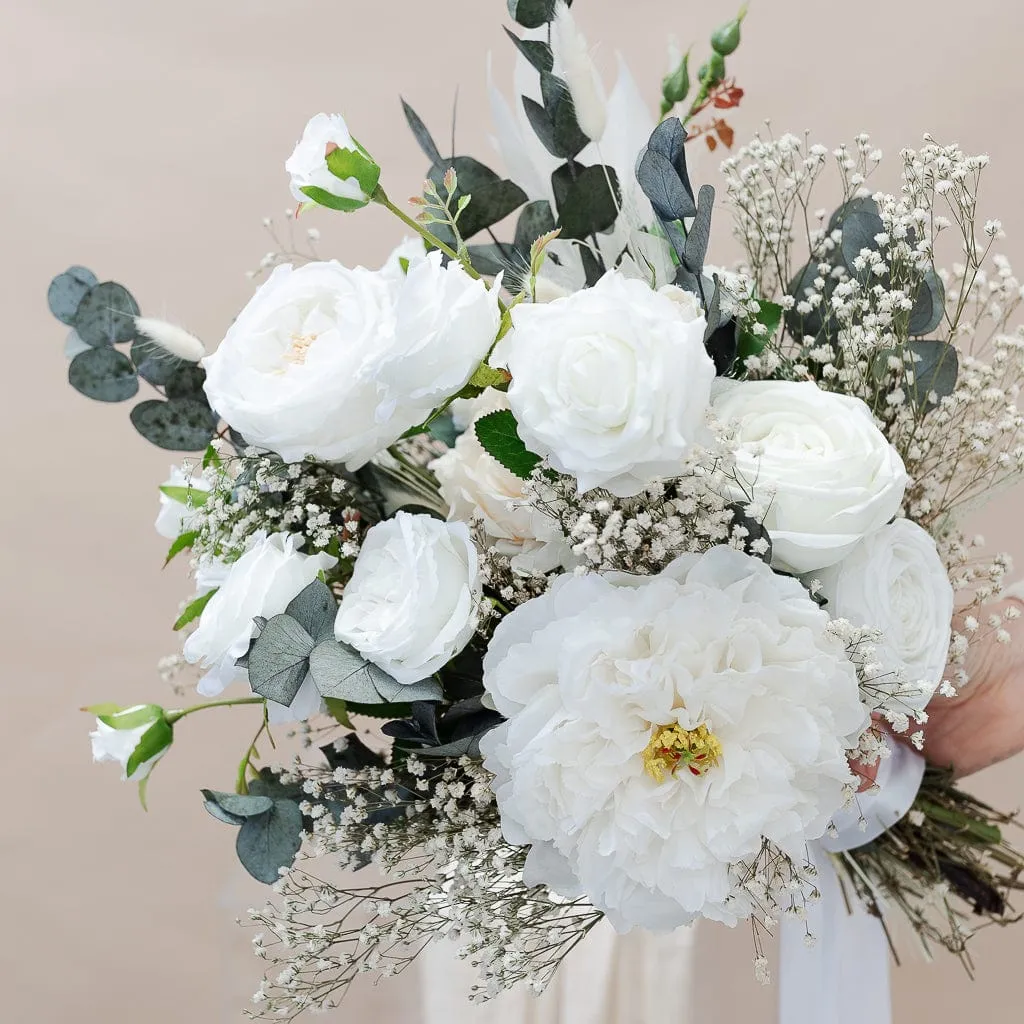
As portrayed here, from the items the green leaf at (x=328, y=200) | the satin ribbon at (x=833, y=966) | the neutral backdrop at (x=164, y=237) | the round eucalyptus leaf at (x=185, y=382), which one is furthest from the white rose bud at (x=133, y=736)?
the neutral backdrop at (x=164, y=237)

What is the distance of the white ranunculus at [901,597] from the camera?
1.89 ft

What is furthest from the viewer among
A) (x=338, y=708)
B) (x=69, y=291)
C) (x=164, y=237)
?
(x=164, y=237)

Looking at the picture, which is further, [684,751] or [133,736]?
[133,736]

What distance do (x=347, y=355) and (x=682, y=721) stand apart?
25cm

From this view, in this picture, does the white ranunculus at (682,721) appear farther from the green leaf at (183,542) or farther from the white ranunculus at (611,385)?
the green leaf at (183,542)

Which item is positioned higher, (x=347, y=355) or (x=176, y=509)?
(x=347, y=355)

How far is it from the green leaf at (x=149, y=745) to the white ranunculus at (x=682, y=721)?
9.5 inches

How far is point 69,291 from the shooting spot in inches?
28.7

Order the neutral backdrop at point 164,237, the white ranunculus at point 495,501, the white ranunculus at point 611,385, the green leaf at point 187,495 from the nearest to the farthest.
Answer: the white ranunculus at point 611,385 → the white ranunculus at point 495,501 → the green leaf at point 187,495 → the neutral backdrop at point 164,237

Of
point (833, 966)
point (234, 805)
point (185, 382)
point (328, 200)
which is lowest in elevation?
point (833, 966)

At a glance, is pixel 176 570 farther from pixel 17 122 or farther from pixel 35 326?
pixel 17 122

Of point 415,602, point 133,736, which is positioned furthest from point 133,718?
point 415,602

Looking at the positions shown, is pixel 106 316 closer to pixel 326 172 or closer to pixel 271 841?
pixel 326 172

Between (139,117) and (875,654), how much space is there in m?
1.19
